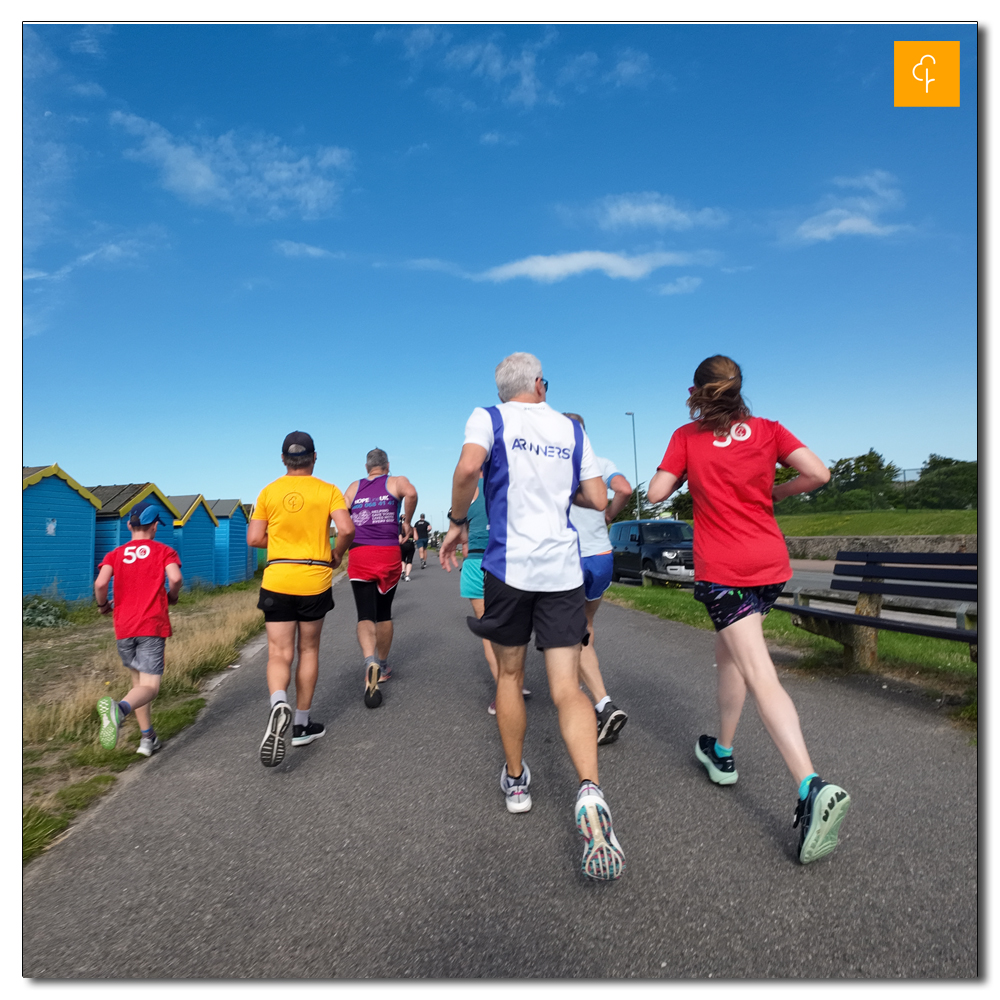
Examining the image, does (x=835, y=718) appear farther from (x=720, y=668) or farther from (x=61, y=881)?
(x=61, y=881)

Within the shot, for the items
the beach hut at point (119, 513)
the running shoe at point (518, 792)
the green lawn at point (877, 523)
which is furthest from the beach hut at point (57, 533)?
the green lawn at point (877, 523)

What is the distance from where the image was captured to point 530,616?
9.78 feet

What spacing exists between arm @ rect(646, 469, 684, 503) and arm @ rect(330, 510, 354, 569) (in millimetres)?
2066

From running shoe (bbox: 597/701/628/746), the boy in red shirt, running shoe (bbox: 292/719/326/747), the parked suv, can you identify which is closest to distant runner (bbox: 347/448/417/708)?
running shoe (bbox: 292/719/326/747)

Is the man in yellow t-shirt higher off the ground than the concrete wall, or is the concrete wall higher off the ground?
the man in yellow t-shirt

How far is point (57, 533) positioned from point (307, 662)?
40.4ft

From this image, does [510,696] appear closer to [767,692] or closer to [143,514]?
[767,692]

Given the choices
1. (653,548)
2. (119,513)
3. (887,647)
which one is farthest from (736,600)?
(119,513)

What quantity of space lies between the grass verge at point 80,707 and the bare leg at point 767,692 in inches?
120

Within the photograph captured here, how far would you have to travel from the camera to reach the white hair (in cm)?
310

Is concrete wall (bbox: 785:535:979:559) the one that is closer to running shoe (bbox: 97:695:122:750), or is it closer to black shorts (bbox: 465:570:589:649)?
black shorts (bbox: 465:570:589:649)

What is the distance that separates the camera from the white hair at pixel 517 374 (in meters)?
3.10

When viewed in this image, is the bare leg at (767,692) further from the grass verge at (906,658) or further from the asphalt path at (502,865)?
the grass verge at (906,658)

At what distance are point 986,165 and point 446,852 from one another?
9.52 feet
